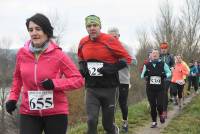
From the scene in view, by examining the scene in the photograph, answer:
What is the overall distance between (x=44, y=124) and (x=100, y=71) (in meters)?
1.94

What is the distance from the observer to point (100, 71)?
667 centimetres

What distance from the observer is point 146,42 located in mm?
60969

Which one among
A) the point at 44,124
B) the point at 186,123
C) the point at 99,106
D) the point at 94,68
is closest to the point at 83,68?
the point at 94,68

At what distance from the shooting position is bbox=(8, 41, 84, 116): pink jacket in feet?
15.7

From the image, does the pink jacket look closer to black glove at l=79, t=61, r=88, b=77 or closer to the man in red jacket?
the man in red jacket

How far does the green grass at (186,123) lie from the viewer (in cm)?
1027

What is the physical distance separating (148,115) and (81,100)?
14.8 metres

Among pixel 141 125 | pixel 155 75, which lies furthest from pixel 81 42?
pixel 141 125

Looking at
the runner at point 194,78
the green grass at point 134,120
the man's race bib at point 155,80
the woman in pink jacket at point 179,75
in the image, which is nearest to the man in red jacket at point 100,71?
the green grass at point 134,120

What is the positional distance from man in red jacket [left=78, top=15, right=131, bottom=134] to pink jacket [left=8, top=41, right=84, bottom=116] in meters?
1.81

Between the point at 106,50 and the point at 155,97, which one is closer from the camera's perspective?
the point at 106,50

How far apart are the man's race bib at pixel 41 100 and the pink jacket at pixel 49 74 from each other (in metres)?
0.04

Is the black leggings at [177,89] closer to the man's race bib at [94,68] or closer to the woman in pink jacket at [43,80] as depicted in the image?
the man's race bib at [94,68]

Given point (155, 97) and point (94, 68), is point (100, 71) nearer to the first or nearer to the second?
point (94, 68)
